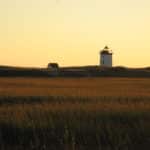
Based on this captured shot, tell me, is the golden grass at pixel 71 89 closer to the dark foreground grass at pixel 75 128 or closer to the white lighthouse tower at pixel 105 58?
the dark foreground grass at pixel 75 128

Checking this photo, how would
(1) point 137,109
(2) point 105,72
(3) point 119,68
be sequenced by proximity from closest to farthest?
(1) point 137,109, (2) point 105,72, (3) point 119,68

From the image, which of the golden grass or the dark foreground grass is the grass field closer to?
the dark foreground grass

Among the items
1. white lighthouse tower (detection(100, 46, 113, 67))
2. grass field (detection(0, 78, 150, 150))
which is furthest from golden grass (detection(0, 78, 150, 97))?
white lighthouse tower (detection(100, 46, 113, 67))

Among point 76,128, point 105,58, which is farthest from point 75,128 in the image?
point 105,58

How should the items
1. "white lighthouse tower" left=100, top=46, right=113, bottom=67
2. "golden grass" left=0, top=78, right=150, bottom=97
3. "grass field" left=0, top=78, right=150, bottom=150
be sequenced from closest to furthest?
"grass field" left=0, top=78, right=150, bottom=150, "golden grass" left=0, top=78, right=150, bottom=97, "white lighthouse tower" left=100, top=46, right=113, bottom=67

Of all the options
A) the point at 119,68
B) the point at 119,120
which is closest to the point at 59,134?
the point at 119,120

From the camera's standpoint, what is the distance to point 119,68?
101500 mm

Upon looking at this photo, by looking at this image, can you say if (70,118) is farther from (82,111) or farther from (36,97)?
(36,97)

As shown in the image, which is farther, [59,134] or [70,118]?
[70,118]

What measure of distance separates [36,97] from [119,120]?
1195cm

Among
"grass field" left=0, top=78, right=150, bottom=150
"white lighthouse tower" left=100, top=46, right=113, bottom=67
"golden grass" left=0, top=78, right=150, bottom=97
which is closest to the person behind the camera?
"grass field" left=0, top=78, right=150, bottom=150

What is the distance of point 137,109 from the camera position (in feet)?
61.9

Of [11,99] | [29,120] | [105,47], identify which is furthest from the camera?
→ [105,47]

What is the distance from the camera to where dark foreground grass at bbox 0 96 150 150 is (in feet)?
43.2
